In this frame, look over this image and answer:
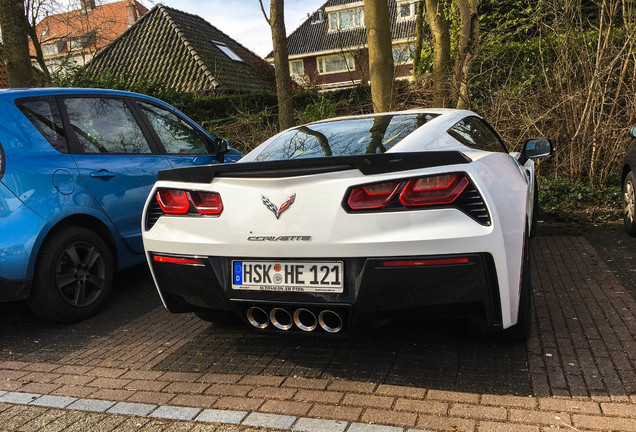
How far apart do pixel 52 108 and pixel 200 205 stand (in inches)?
87.0

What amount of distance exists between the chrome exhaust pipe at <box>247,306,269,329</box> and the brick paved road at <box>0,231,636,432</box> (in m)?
0.33

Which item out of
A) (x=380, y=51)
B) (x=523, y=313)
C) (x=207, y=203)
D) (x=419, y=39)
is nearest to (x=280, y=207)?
(x=207, y=203)

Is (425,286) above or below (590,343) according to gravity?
above

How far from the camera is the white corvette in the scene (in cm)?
271

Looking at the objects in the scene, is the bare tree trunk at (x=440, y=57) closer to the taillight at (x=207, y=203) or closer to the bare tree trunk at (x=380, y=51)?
the bare tree trunk at (x=380, y=51)

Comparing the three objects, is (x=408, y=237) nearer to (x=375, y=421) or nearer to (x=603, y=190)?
(x=375, y=421)

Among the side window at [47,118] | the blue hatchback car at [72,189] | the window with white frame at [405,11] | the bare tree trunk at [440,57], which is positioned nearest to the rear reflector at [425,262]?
the blue hatchback car at [72,189]

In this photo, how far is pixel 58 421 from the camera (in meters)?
2.84

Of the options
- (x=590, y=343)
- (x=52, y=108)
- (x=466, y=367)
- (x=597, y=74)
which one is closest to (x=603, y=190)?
(x=597, y=74)

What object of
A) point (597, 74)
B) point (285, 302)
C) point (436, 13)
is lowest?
point (285, 302)

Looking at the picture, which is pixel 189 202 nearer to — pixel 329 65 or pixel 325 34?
pixel 325 34

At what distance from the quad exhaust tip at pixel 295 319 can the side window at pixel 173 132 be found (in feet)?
9.74

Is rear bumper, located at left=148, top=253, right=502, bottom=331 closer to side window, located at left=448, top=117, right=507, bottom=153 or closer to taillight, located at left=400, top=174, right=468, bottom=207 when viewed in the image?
taillight, located at left=400, top=174, right=468, bottom=207

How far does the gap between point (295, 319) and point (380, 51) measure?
6569 mm
